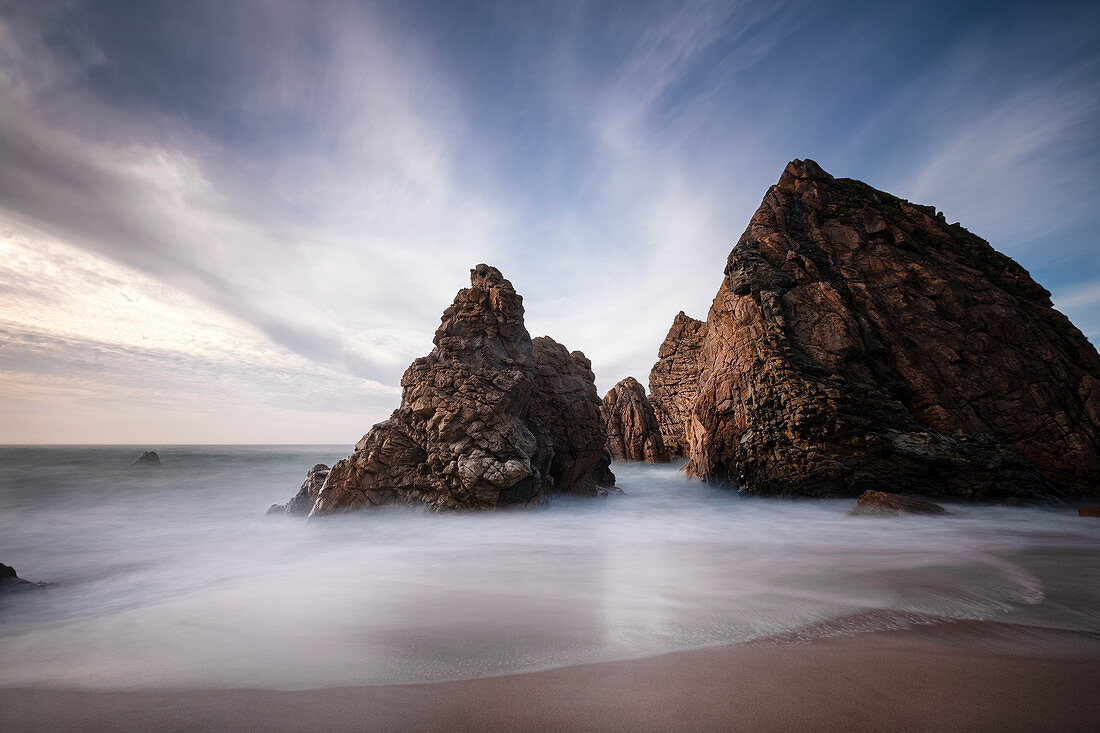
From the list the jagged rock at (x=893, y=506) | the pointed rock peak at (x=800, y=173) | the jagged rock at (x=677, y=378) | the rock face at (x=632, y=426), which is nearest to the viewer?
the jagged rock at (x=893, y=506)

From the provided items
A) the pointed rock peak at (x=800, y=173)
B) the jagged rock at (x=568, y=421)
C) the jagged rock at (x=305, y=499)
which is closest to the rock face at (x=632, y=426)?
the jagged rock at (x=568, y=421)

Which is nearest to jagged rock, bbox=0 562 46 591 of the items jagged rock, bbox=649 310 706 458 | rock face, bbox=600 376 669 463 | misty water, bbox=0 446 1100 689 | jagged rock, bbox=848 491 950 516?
misty water, bbox=0 446 1100 689

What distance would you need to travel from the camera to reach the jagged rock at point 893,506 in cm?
939

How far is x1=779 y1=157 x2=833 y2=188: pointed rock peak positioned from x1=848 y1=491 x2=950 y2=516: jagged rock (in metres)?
14.5

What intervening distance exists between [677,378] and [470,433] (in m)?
23.3

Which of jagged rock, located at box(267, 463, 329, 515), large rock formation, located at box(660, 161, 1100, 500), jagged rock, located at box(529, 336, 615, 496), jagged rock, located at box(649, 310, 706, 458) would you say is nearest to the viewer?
large rock formation, located at box(660, 161, 1100, 500)

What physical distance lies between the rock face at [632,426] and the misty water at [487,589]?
79.5ft

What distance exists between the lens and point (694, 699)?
7.70 ft

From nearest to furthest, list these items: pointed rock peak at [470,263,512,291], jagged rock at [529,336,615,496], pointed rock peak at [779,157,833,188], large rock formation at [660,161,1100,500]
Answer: large rock formation at [660,161,1100,500]
pointed rock peak at [470,263,512,291]
jagged rock at [529,336,615,496]
pointed rock peak at [779,157,833,188]

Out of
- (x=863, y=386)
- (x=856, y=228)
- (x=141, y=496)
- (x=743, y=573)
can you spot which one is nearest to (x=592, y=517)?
(x=743, y=573)

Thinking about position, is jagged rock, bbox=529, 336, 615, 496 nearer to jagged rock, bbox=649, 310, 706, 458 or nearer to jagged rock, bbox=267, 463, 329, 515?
jagged rock, bbox=267, 463, 329, 515

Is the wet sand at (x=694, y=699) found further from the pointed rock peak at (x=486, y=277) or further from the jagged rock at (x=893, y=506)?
the pointed rock peak at (x=486, y=277)

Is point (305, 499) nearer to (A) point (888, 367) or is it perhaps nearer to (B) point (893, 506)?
(B) point (893, 506)

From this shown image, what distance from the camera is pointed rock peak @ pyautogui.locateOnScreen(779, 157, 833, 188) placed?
18547mm
